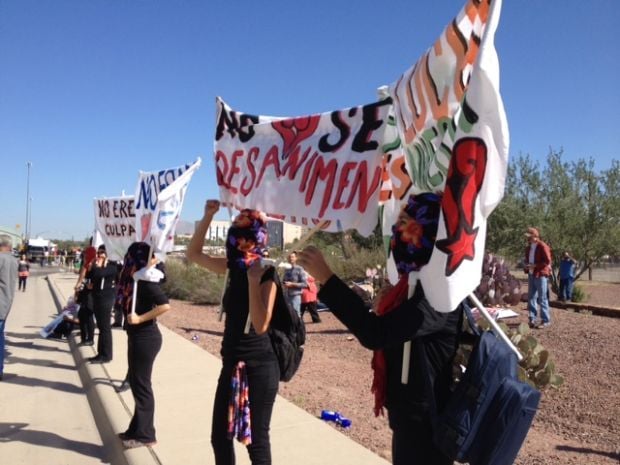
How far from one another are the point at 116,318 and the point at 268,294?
9.73 metres

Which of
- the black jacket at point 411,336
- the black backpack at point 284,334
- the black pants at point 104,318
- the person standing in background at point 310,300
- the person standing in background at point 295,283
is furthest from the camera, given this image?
the person standing in background at point 310,300

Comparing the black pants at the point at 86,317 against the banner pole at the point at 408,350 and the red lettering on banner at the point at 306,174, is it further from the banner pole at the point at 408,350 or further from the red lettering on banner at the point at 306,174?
the banner pole at the point at 408,350

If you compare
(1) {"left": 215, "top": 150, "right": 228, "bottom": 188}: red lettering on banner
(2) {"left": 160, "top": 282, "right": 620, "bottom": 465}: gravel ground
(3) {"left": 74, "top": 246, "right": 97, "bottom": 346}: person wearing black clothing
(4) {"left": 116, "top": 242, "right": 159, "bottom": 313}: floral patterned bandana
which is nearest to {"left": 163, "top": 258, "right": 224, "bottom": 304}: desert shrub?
(2) {"left": 160, "top": 282, "right": 620, "bottom": 465}: gravel ground

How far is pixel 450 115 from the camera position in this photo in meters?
2.40

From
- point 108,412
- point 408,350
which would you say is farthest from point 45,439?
point 408,350

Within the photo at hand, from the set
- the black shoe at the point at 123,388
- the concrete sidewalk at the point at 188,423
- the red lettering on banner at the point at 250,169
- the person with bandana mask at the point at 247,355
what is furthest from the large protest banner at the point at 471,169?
the black shoe at the point at 123,388

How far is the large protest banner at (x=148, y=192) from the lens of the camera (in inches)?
207

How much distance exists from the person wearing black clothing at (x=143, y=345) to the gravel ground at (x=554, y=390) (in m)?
1.82

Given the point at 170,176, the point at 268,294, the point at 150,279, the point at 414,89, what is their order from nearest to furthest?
the point at 414,89, the point at 268,294, the point at 150,279, the point at 170,176

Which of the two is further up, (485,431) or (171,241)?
(171,241)

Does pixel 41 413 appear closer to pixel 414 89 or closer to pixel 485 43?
pixel 414 89

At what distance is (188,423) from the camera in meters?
5.21

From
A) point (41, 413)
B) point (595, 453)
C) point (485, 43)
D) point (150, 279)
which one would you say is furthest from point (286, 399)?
point (485, 43)

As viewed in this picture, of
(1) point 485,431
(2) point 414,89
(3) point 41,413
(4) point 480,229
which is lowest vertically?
(3) point 41,413
